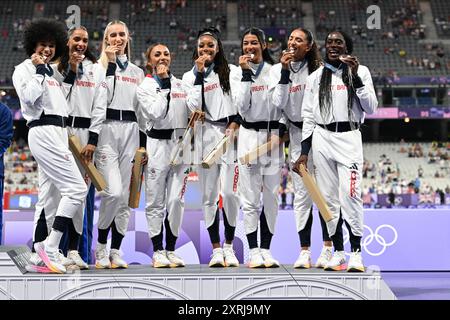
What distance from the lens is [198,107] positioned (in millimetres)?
7277

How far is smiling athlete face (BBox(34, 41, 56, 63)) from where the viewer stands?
6.66m

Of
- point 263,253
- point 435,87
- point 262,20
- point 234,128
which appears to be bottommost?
point 263,253

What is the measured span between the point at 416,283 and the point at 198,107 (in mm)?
4189

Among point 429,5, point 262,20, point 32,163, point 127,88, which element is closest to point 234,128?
point 127,88

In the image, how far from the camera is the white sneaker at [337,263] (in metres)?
6.66

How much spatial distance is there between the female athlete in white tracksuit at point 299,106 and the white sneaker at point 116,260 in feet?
5.47

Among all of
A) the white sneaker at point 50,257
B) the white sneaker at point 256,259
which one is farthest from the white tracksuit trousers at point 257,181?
the white sneaker at point 50,257

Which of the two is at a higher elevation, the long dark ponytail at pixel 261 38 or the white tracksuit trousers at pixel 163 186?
the long dark ponytail at pixel 261 38

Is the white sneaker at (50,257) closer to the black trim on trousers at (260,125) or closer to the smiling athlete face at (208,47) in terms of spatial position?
the black trim on trousers at (260,125)

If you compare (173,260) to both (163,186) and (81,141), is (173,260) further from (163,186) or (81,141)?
(81,141)

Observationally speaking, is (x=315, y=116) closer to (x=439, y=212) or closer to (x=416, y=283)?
(x=416, y=283)

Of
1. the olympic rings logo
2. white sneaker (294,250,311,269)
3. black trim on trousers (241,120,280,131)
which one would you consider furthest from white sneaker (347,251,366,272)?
the olympic rings logo
